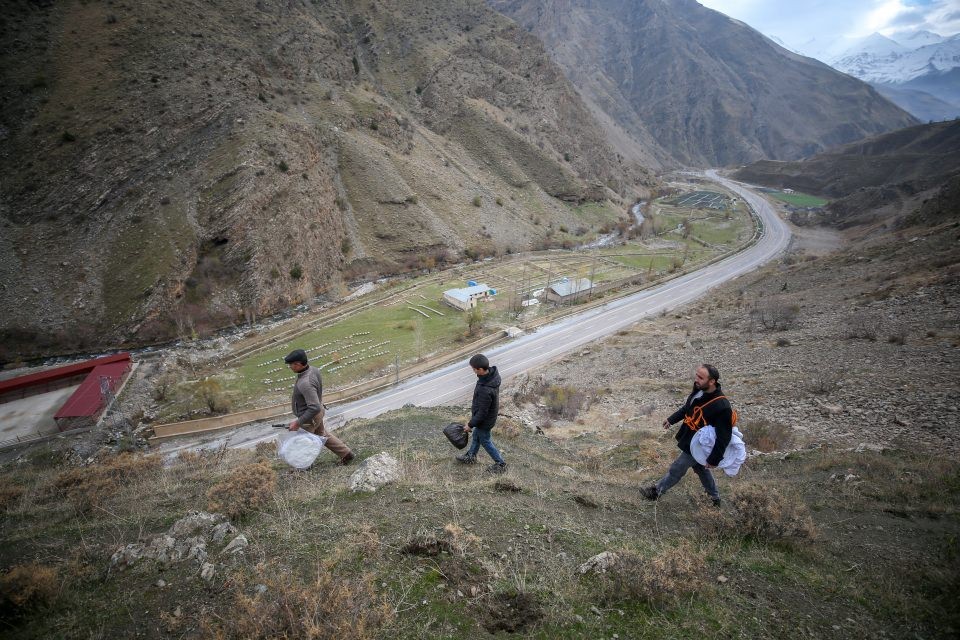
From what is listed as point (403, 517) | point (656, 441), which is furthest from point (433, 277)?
point (403, 517)

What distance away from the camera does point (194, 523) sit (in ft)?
17.8

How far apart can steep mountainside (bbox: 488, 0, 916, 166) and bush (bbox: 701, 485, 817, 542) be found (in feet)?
565

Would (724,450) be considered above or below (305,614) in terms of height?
below

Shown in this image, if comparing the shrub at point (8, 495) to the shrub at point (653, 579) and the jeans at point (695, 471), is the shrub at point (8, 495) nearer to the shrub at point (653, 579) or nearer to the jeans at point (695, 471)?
the shrub at point (653, 579)

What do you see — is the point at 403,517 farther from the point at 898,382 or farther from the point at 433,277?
the point at 433,277

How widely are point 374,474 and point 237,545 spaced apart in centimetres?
225

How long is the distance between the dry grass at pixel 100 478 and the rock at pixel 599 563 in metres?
7.96

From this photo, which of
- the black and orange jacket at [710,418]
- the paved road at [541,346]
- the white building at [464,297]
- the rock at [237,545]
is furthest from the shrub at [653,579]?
the white building at [464,297]

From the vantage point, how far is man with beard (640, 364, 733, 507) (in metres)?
6.02

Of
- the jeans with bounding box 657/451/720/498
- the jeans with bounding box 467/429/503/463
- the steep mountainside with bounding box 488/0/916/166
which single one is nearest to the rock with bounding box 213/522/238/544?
the jeans with bounding box 467/429/503/463

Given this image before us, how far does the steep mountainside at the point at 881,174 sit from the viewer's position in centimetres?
6438

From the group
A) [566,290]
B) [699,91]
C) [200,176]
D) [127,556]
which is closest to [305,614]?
[127,556]

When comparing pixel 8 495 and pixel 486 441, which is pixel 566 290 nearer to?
pixel 486 441

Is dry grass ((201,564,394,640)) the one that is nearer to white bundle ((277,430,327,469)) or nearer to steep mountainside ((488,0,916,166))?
white bundle ((277,430,327,469))
